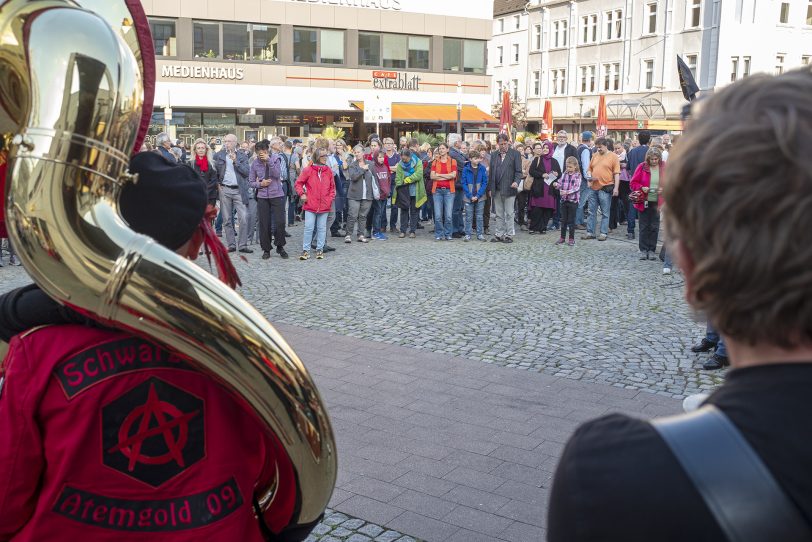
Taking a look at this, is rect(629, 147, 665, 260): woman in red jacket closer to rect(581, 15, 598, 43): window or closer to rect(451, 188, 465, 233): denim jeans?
rect(451, 188, 465, 233): denim jeans

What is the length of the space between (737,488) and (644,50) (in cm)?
5358

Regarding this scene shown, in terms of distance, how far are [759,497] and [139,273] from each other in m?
1.04

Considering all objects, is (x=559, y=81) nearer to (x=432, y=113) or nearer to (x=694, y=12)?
(x=694, y=12)

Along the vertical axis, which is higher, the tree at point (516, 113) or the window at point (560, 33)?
the window at point (560, 33)

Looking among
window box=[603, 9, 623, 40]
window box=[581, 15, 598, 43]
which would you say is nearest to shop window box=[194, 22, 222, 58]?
window box=[603, 9, 623, 40]

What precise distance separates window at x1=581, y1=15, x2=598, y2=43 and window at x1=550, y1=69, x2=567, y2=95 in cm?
304

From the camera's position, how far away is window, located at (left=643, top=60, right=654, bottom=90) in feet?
164

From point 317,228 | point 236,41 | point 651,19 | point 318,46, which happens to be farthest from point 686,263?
point 651,19

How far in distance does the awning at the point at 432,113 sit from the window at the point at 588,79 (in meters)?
19.0

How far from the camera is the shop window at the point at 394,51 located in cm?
3800

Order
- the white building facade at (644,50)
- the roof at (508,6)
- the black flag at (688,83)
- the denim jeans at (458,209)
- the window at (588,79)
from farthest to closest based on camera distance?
the roof at (508,6) → the window at (588,79) → the white building facade at (644,50) → the denim jeans at (458,209) → the black flag at (688,83)

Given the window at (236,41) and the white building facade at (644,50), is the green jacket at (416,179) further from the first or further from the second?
the white building facade at (644,50)

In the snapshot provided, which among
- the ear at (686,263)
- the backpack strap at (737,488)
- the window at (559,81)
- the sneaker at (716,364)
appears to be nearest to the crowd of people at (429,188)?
the sneaker at (716,364)

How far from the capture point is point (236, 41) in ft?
115
